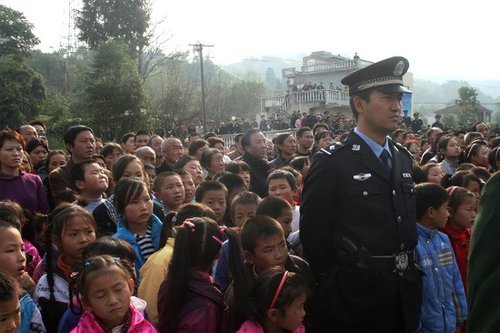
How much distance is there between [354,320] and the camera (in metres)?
2.80

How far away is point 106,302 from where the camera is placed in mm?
2584

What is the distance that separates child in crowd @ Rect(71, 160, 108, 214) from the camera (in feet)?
14.9

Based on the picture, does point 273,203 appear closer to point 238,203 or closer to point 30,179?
point 238,203

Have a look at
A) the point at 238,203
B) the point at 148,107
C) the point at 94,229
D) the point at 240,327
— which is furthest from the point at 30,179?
the point at 148,107

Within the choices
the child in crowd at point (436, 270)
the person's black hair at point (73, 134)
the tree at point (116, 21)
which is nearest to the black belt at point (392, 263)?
the child in crowd at point (436, 270)

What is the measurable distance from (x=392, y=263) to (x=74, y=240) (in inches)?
77.9

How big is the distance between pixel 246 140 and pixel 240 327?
14.1 feet

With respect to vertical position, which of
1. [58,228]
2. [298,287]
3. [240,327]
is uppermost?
[58,228]

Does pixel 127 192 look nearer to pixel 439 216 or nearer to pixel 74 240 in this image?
pixel 74 240

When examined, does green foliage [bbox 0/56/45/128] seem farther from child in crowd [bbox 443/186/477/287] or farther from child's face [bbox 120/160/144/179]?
child in crowd [bbox 443/186/477/287]

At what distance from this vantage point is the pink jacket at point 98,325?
2543 mm

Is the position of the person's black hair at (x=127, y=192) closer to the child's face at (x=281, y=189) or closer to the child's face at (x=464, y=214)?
the child's face at (x=281, y=189)

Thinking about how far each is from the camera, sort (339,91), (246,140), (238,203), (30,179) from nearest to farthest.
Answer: (238,203)
(30,179)
(246,140)
(339,91)

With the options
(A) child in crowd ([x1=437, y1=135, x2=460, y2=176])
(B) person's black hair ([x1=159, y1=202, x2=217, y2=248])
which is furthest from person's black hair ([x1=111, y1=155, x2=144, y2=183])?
(A) child in crowd ([x1=437, y1=135, x2=460, y2=176])
